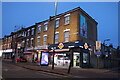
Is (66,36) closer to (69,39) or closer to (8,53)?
(69,39)

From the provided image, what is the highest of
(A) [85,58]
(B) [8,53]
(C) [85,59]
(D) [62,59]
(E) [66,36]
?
(E) [66,36]

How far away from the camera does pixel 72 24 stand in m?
20.8

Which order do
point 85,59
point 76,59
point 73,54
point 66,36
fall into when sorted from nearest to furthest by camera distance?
point 76,59
point 73,54
point 85,59
point 66,36

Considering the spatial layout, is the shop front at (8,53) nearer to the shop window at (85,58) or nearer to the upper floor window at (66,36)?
the upper floor window at (66,36)

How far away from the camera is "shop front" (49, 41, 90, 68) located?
1935 centimetres

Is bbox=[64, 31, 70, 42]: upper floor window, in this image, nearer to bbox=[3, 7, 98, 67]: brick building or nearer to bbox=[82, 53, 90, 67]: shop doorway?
bbox=[3, 7, 98, 67]: brick building

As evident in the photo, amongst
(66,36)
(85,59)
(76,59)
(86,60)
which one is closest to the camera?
(76,59)

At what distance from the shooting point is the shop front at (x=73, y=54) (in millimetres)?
19350

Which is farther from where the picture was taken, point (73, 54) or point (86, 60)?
point (86, 60)

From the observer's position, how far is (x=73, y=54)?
20.0 m

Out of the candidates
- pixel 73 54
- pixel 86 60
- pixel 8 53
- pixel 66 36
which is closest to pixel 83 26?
Result: pixel 66 36

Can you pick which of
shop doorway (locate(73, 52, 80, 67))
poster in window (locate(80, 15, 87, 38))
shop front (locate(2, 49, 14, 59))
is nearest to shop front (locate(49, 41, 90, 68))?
shop doorway (locate(73, 52, 80, 67))

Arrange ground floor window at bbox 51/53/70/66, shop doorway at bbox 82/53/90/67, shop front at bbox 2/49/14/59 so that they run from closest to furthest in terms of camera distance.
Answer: shop doorway at bbox 82/53/90/67, ground floor window at bbox 51/53/70/66, shop front at bbox 2/49/14/59

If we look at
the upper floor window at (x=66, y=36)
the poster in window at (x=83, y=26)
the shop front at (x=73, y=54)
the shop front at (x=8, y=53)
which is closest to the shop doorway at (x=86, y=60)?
the shop front at (x=73, y=54)
